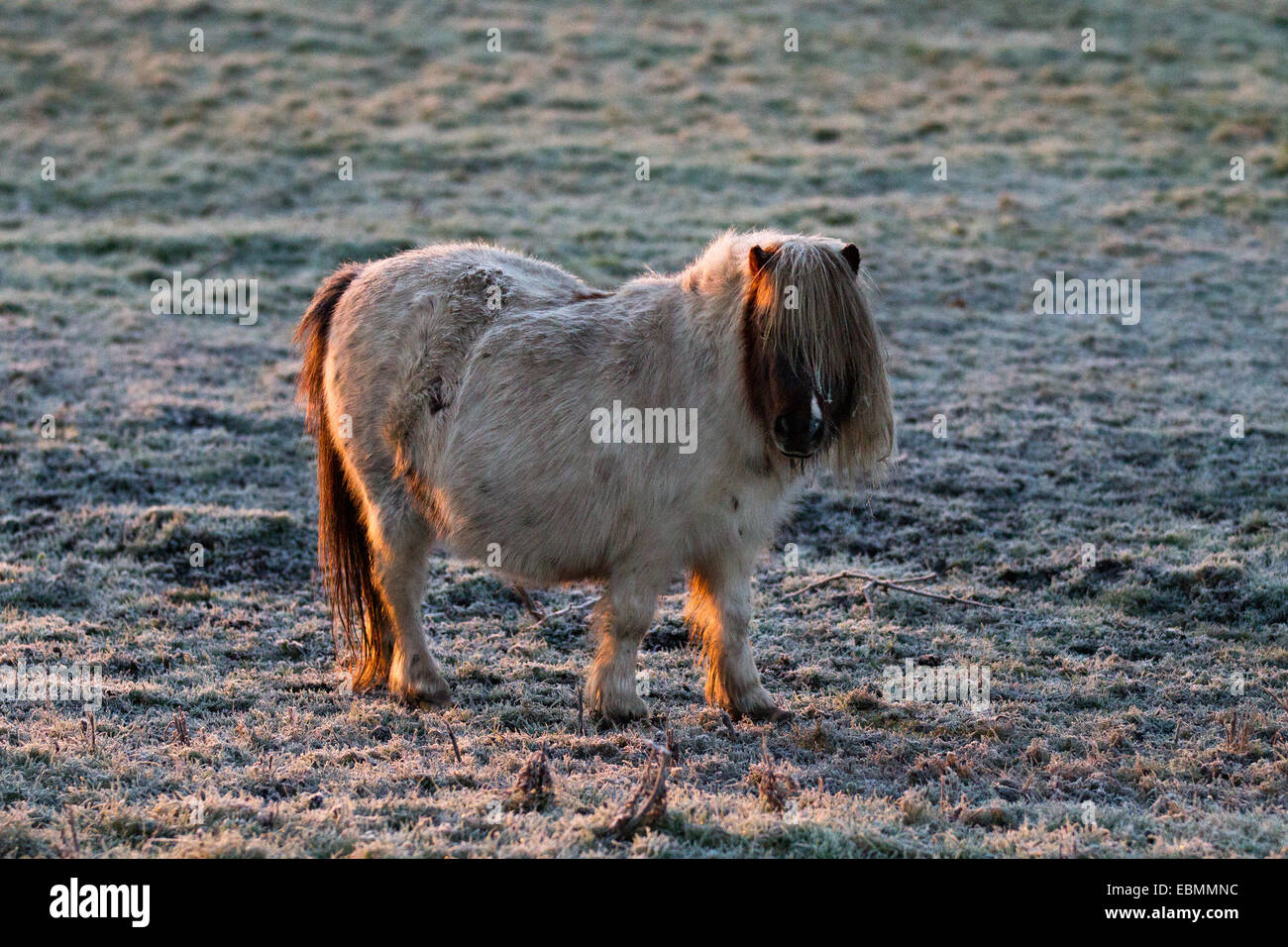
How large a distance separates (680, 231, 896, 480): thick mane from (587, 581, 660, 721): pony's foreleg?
110 cm

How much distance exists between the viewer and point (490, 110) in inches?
908

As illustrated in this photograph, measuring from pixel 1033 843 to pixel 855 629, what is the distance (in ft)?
9.27

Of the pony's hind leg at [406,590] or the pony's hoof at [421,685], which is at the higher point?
the pony's hind leg at [406,590]

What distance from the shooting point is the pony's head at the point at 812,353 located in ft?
17.2

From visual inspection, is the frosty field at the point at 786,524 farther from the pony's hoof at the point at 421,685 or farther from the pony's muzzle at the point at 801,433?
the pony's muzzle at the point at 801,433

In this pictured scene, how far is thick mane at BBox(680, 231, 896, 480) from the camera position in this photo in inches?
207

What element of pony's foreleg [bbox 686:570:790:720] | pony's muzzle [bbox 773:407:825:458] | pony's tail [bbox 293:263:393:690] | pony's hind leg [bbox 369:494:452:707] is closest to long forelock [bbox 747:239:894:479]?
pony's muzzle [bbox 773:407:825:458]

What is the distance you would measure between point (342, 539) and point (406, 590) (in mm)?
569

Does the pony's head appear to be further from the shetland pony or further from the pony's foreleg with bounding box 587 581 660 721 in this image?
the pony's foreleg with bounding box 587 581 660 721

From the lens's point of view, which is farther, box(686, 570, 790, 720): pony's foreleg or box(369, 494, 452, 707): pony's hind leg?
box(369, 494, 452, 707): pony's hind leg

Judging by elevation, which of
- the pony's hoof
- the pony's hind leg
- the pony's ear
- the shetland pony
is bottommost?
the pony's hoof

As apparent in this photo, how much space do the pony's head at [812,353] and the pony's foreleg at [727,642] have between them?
81 centimetres

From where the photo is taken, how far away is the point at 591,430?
229 inches

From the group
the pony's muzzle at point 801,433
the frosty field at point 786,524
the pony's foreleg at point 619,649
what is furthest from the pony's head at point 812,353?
the frosty field at point 786,524
